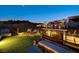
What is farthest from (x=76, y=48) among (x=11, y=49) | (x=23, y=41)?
(x=11, y=49)

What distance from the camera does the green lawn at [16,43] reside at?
5.80 feet

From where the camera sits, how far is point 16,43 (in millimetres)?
1777

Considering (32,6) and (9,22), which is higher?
(32,6)

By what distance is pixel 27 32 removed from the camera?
178 centimetres

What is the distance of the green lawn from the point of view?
1767mm
